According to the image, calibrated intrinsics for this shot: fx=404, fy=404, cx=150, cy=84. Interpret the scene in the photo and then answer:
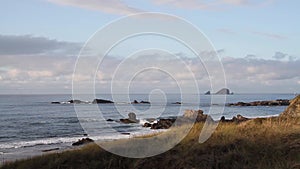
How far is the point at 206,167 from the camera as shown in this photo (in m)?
8.77

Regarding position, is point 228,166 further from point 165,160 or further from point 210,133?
point 210,133

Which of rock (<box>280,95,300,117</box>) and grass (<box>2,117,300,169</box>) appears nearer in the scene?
grass (<box>2,117,300,169</box>)

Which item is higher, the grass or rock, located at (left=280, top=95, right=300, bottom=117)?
rock, located at (left=280, top=95, right=300, bottom=117)

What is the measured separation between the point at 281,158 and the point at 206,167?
1.65 meters

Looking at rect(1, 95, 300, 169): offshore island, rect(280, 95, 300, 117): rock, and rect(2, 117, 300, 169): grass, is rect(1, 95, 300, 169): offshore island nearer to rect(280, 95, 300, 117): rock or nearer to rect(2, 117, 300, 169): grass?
rect(2, 117, 300, 169): grass

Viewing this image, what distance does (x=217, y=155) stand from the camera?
9359mm

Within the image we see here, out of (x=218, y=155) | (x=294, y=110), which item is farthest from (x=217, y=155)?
(x=294, y=110)

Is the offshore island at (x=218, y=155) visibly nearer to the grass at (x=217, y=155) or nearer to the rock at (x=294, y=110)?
the grass at (x=217, y=155)

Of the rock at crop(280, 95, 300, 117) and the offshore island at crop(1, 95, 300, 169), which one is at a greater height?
the rock at crop(280, 95, 300, 117)

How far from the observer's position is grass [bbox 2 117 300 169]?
29.1ft

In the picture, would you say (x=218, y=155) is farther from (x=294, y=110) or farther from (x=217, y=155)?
(x=294, y=110)

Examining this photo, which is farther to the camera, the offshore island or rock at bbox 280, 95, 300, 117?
rock at bbox 280, 95, 300, 117

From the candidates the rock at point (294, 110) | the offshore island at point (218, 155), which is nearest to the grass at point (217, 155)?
the offshore island at point (218, 155)

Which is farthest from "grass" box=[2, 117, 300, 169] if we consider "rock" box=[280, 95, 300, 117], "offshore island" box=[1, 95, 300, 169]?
"rock" box=[280, 95, 300, 117]
